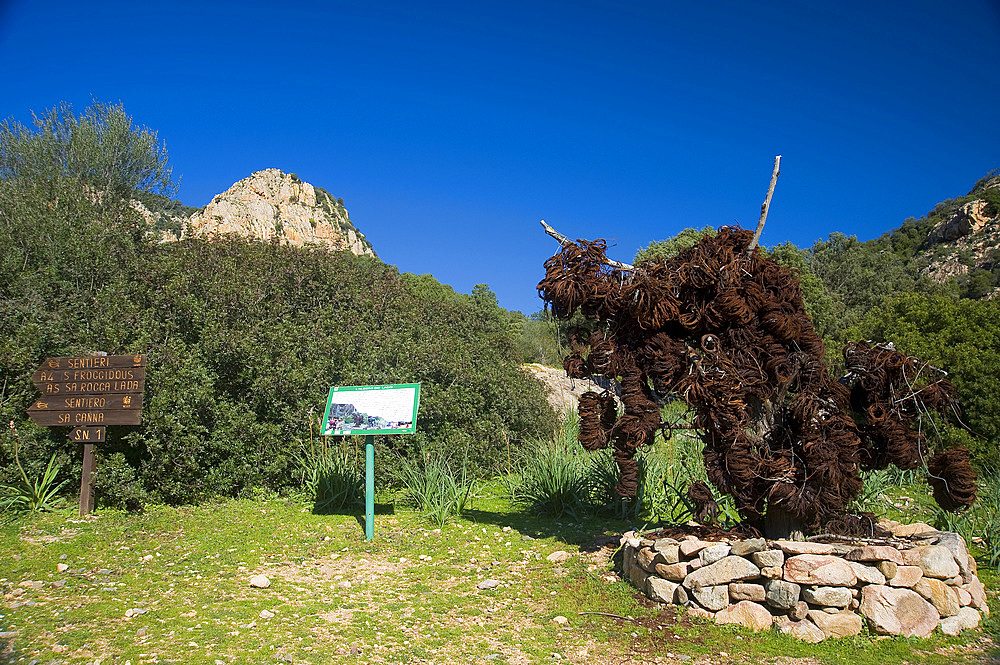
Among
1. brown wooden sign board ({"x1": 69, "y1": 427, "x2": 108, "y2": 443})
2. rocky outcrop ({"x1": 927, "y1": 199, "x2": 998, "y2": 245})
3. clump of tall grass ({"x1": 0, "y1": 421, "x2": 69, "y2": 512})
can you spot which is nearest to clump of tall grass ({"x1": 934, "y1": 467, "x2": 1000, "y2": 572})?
brown wooden sign board ({"x1": 69, "y1": 427, "x2": 108, "y2": 443})

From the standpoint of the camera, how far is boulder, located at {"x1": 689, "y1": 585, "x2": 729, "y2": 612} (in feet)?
15.8

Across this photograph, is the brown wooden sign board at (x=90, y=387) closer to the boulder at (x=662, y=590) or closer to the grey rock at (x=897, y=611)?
the boulder at (x=662, y=590)

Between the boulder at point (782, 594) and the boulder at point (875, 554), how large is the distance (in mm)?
475

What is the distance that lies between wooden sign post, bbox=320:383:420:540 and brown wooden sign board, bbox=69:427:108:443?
2.72 metres

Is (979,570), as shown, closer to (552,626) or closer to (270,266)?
(552,626)

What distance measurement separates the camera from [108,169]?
19391 millimetres

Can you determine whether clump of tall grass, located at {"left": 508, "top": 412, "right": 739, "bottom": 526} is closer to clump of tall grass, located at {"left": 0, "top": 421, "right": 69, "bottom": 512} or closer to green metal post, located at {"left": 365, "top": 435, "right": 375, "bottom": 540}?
green metal post, located at {"left": 365, "top": 435, "right": 375, "bottom": 540}

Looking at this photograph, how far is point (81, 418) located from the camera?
310 inches

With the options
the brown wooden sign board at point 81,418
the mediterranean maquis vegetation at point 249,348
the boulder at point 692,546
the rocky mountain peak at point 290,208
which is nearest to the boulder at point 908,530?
the boulder at point 692,546

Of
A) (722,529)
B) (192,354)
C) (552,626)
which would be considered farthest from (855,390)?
(192,354)

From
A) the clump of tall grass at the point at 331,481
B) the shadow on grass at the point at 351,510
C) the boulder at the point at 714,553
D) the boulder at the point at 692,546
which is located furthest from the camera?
the clump of tall grass at the point at 331,481

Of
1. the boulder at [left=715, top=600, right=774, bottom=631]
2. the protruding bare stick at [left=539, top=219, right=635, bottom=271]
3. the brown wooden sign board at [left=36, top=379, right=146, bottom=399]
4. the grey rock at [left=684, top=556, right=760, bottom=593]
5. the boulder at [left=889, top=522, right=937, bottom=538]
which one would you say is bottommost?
the boulder at [left=715, top=600, right=774, bottom=631]

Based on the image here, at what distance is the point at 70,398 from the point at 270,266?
487cm

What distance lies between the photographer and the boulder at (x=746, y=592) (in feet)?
15.5
